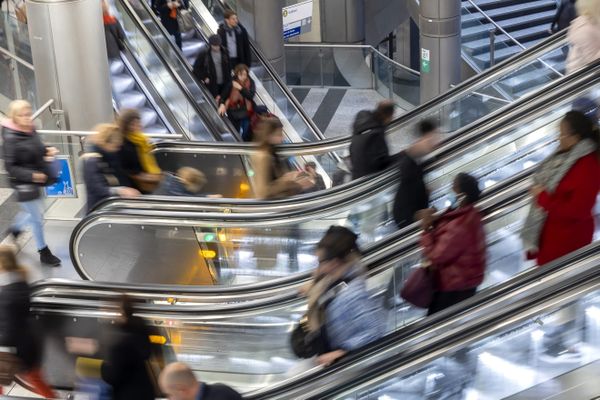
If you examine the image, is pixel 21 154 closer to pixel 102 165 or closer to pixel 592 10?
pixel 102 165

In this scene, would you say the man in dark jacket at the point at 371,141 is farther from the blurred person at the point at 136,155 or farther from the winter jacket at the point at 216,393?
the winter jacket at the point at 216,393

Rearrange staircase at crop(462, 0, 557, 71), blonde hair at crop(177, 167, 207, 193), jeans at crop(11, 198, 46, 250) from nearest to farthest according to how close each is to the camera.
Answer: jeans at crop(11, 198, 46, 250) < blonde hair at crop(177, 167, 207, 193) < staircase at crop(462, 0, 557, 71)

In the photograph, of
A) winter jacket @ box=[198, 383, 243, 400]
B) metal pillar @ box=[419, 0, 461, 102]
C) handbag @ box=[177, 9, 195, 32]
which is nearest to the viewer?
winter jacket @ box=[198, 383, 243, 400]

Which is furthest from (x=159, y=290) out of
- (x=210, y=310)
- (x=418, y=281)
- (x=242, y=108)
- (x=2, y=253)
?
(x=242, y=108)

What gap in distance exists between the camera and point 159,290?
8203mm

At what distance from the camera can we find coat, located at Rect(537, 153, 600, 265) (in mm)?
6539

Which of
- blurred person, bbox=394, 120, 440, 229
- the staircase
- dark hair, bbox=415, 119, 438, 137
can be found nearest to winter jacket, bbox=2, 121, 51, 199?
blurred person, bbox=394, 120, 440, 229

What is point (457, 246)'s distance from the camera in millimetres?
6523

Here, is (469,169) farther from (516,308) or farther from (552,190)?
(516,308)

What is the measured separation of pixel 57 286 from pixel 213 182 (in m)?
3.72

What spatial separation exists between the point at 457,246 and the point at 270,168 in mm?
2928

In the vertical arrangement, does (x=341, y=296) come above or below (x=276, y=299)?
above

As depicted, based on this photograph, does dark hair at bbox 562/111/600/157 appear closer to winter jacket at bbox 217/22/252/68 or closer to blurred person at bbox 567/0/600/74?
blurred person at bbox 567/0/600/74

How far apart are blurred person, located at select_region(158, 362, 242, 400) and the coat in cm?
231
